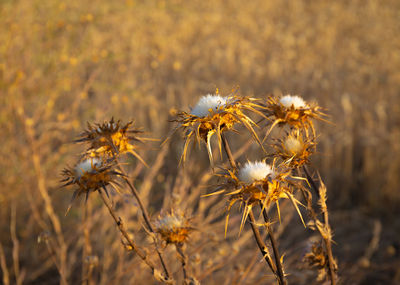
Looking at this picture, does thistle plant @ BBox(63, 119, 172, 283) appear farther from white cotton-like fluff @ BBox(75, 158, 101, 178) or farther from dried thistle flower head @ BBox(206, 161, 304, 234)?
dried thistle flower head @ BBox(206, 161, 304, 234)

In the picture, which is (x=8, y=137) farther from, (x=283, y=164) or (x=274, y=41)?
(x=274, y=41)

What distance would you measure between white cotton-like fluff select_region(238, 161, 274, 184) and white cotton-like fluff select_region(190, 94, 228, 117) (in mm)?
167

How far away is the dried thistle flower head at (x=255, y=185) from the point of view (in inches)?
37.1

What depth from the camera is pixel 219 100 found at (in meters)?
1.03

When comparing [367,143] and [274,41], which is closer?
[367,143]

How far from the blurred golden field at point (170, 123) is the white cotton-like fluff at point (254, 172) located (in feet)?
0.78

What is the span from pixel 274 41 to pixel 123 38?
277 centimetres

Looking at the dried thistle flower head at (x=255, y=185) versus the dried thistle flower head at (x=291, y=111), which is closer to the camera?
the dried thistle flower head at (x=255, y=185)

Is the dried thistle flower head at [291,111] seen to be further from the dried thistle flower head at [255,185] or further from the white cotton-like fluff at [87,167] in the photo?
the white cotton-like fluff at [87,167]

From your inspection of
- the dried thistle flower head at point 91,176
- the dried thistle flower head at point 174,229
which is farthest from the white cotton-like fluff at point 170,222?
the dried thistle flower head at point 91,176

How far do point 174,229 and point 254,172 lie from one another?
1.13ft

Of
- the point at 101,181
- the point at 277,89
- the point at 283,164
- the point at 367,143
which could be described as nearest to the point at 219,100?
the point at 283,164

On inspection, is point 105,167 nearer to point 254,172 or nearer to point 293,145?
point 254,172

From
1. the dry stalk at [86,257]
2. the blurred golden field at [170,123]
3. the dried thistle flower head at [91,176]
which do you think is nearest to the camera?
the dried thistle flower head at [91,176]
